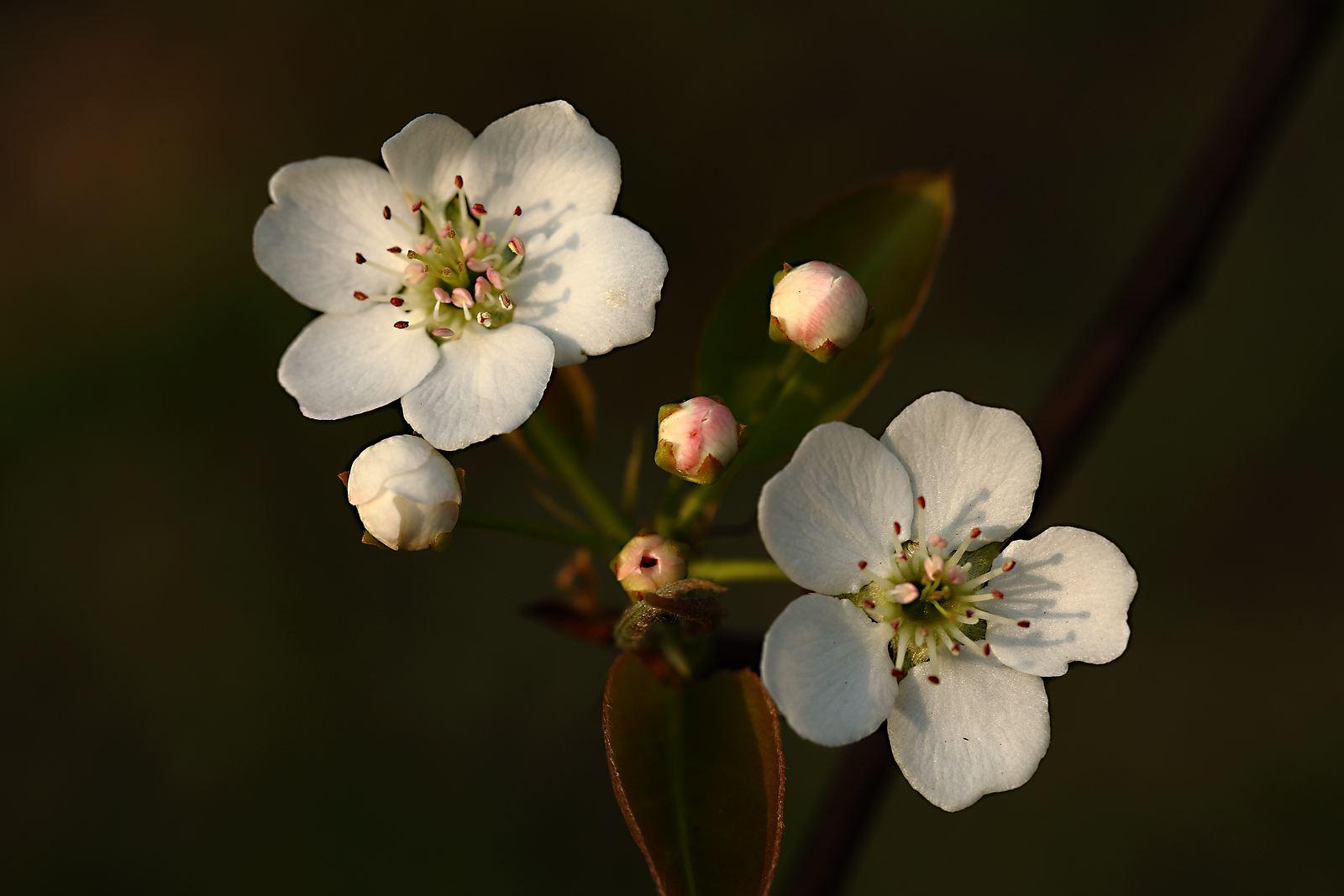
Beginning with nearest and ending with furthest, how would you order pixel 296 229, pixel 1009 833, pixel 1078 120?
1. pixel 296 229
2. pixel 1009 833
3. pixel 1078 120

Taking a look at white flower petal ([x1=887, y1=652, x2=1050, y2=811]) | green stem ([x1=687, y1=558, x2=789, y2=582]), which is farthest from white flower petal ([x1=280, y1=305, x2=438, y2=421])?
white flower petal ([x1=887, y1=652, x2=1050, y2=811])

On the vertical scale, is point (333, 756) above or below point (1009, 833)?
below

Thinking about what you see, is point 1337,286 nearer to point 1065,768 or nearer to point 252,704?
point 1065,768

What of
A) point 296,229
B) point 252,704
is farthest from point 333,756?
point 296,229

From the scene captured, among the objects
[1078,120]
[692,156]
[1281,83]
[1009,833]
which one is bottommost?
[1009,833]

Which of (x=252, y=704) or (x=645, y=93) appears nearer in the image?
(x=252, y=704)

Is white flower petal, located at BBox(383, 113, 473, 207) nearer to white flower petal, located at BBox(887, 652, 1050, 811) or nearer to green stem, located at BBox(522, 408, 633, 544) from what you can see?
green stem, located at BBox(522, 408, 633, 544)
